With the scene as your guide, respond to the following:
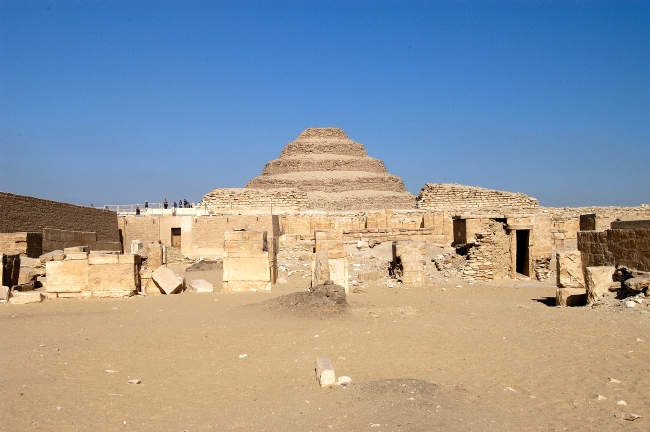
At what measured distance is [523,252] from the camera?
16188 millimetres

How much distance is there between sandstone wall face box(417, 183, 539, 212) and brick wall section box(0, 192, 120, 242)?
24896mm

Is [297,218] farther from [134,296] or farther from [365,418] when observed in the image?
[365,418]

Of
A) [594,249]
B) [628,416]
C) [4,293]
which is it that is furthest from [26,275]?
[628,416]

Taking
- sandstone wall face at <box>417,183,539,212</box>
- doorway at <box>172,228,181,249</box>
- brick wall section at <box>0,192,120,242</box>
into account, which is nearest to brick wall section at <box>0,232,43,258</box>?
brick wall section at <box>0,192,120,242</box>

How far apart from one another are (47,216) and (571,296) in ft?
48.3

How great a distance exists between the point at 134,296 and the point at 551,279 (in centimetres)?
995

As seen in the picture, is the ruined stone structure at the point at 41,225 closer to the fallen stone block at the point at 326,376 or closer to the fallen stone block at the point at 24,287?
the fallen stone block at the point at 24,287

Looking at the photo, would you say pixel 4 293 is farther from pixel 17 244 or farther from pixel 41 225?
pixel 41 225

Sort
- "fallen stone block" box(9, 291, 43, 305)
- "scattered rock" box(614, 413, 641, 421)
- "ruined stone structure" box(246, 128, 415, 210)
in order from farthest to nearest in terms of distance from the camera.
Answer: "ruined stone structure" box(246, 128, 415, 210)
"fallen stone block" box(9, 291, 43, 305)
"scattered rock" box(614, 413, 641, 421)

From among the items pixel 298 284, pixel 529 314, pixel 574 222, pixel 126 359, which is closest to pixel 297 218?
pixel 574 222

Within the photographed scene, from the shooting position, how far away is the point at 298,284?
1354 cm

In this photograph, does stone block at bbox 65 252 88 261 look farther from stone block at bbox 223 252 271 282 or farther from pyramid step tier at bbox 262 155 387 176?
pyramid step tier at bbox 262 155 387 176

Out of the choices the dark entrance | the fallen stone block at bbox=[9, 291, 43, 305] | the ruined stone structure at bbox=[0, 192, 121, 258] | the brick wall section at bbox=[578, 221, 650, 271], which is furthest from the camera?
the dark entrance

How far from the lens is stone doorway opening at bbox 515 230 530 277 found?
1501 cm
